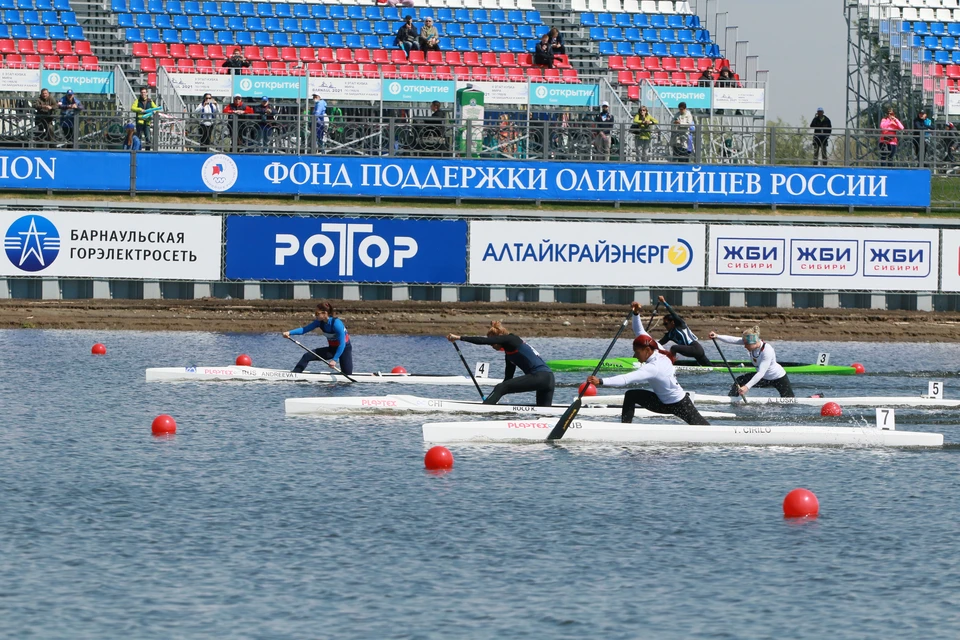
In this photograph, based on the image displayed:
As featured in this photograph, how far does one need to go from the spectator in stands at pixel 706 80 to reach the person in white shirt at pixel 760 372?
2112 centimetres

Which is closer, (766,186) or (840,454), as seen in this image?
(840,454)

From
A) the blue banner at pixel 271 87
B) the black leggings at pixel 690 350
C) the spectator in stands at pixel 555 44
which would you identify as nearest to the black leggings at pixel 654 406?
the black leggings at pixel 690 350

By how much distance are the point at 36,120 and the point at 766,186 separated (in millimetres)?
18654

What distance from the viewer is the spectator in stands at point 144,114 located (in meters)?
36.8

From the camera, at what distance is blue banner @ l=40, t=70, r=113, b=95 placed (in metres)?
38.9

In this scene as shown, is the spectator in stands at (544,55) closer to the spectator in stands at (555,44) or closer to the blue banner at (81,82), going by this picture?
the spectator in stands at (555,44)

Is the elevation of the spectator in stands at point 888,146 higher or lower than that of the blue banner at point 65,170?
higher

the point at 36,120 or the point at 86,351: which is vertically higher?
the point at 36,120

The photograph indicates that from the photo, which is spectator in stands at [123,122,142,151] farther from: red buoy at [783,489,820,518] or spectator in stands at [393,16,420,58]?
red buoy at [783,489,820,518]

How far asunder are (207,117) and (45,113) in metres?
3.91

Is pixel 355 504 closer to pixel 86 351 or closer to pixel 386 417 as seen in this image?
pixel 386 417

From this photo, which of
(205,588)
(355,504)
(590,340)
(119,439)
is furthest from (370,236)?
(205,588)

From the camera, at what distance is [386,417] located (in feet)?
72.6

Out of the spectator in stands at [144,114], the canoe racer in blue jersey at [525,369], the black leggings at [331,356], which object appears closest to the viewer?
the canoe racer in blue jersey at [525,369]
